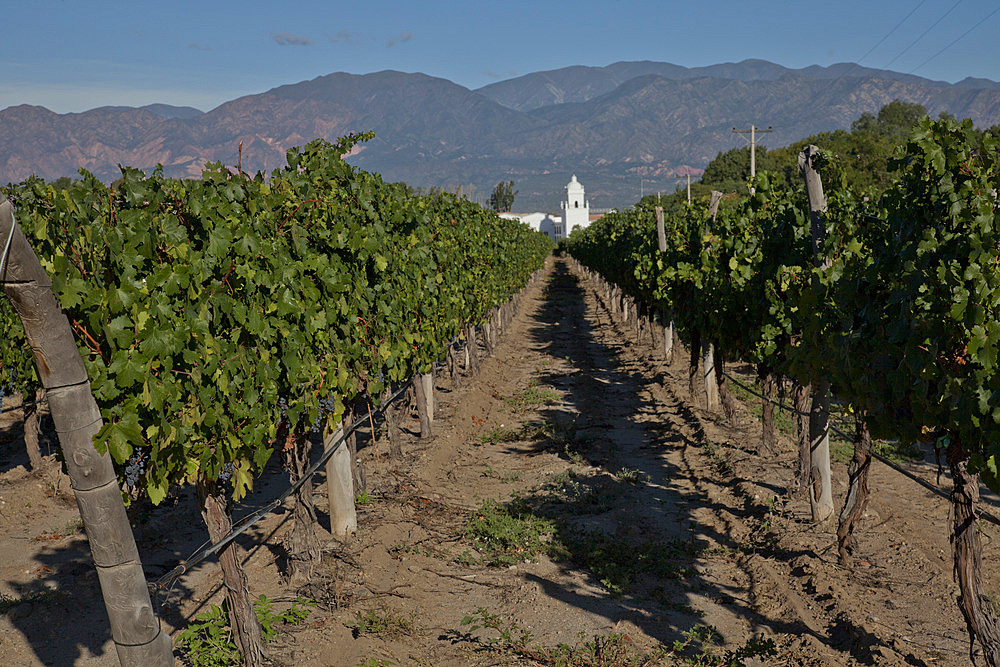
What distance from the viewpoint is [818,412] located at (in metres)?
8.47

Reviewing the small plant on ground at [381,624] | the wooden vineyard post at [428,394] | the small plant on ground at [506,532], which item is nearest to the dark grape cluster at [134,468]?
the small plant on ground at [381,624]

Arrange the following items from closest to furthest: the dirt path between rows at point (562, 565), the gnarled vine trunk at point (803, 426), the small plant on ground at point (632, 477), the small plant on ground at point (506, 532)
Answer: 1. the dirt path between rows at point (562, 565)
2. the small plant on ground at point (506, 532)
3. the gnarled vine trunk at point (803, 426)
4. the small plant on ground at point (632, 477)

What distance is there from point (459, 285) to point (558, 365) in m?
7.61

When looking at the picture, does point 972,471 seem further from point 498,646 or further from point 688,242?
point 688,242

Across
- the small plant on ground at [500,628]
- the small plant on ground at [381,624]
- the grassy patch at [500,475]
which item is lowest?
the grassy patch at [500,475]

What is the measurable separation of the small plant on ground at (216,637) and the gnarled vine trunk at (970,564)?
534cm

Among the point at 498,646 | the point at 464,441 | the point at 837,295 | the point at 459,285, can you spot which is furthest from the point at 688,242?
the point at 498,646

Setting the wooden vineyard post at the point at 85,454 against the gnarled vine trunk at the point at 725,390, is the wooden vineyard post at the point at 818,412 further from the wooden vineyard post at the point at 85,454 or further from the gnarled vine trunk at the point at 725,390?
the wooden vineyard post at the point at 85,454

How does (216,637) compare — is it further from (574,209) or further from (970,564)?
(574,209)

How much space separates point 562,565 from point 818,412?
339 centimetres

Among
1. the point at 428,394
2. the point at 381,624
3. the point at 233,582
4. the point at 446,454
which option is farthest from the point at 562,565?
the point at 428,394

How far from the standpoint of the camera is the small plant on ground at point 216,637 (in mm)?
5809

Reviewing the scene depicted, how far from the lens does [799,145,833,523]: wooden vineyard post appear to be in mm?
8133

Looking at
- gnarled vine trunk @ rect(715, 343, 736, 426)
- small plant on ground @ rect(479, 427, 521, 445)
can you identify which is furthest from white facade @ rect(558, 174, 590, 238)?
gnarled vine trunk @ rect(715, 343, 736, 426)
